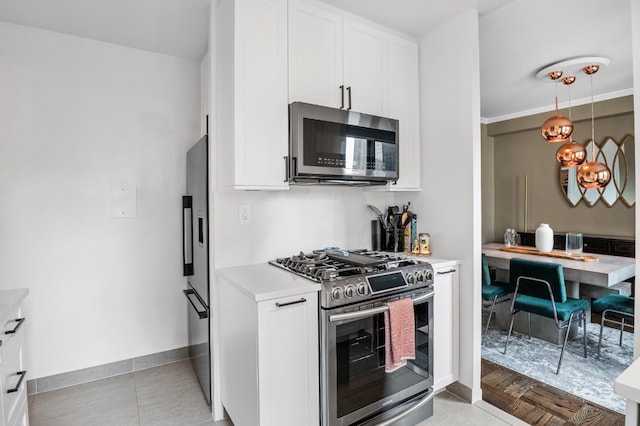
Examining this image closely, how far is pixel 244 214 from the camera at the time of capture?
225 centimetres

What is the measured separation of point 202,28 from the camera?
8.05 ft

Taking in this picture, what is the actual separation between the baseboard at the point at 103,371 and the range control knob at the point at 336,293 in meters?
1.89

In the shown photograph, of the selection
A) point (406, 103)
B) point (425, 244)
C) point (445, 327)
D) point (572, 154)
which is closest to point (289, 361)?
point (445, 327)

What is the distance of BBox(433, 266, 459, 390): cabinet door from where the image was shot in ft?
7.41

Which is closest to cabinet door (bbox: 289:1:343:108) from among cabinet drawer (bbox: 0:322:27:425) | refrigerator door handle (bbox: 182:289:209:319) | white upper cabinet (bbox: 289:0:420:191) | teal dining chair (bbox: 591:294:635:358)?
white upper cabinet (bbox: 289:0:420:191)

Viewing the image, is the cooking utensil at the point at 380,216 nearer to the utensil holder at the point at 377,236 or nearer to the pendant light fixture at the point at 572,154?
the utensil holder at the point at 377,236

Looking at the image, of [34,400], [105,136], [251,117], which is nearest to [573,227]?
[251,117]

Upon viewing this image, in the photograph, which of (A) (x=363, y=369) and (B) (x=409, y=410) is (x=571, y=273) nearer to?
(B) (x=409, y=410)

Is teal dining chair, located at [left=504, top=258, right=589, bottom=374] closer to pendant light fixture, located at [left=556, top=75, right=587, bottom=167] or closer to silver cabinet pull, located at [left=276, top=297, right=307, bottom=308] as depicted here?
pendant light fixture, located at [left=556, top=75, right=587, bottom=167]

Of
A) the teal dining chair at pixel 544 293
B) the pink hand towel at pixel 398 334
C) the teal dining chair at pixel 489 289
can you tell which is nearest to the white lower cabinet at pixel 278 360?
the pink hand towel at pixel 398 334

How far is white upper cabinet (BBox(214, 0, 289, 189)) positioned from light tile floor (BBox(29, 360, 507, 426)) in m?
1.50

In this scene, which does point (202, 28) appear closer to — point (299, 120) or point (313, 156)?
point (299, 120)

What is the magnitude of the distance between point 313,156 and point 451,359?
166cm

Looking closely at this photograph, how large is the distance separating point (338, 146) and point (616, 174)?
13.4 feet
